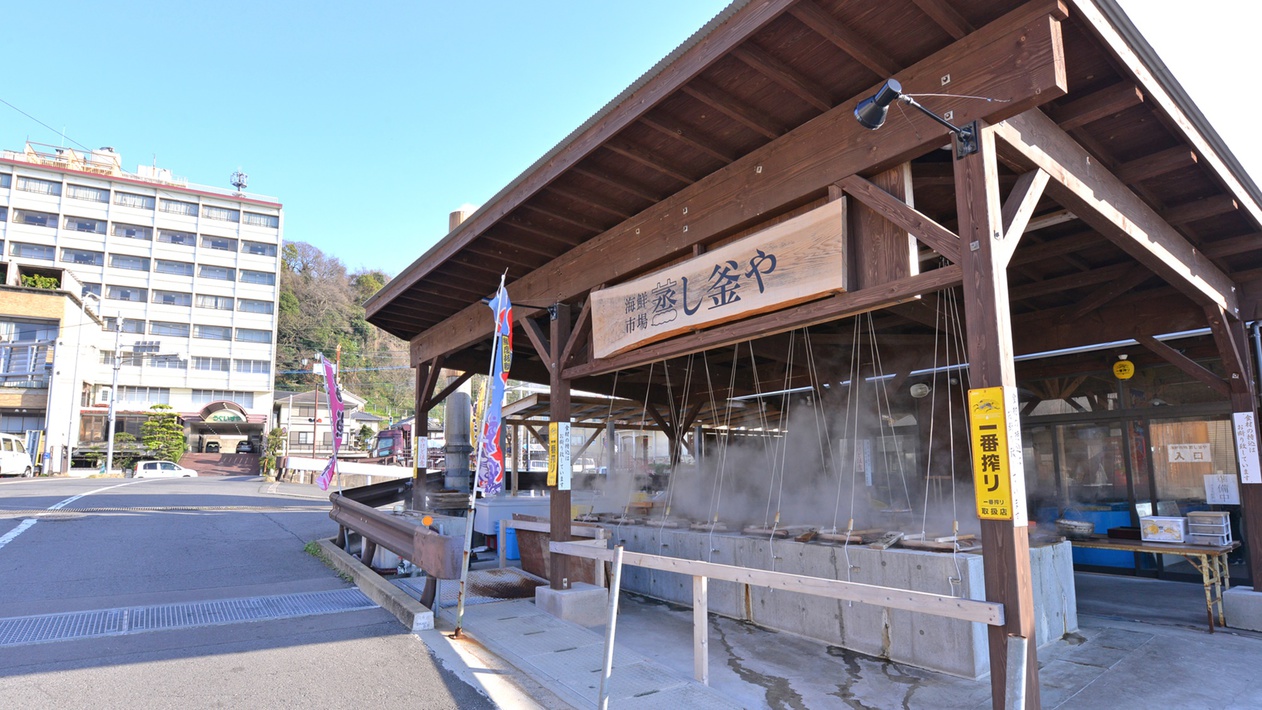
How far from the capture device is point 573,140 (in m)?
6.17

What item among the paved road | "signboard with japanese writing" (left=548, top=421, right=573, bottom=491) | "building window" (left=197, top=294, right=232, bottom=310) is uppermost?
"building window" (left=197, top=294, right=232, bottom=310)

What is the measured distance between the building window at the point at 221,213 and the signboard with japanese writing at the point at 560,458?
5473cm

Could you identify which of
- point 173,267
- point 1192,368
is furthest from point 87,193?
point 1192,368

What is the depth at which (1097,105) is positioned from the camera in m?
4.67

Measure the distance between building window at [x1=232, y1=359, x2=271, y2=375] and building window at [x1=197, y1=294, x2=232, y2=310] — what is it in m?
4.34

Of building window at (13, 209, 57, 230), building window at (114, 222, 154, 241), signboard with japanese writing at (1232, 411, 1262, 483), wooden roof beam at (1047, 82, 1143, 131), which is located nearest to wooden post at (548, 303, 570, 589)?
wooden roof beam at (1047, 82, 1143, 131)

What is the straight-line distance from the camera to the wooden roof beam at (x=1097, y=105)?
4520 mm

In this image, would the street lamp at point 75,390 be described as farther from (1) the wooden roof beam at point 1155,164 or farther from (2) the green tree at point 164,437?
(1) the wooden roof beam at point 1155,164

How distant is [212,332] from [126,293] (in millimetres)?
6046

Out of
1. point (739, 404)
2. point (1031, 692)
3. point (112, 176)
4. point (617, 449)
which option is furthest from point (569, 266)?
point (112, 176)

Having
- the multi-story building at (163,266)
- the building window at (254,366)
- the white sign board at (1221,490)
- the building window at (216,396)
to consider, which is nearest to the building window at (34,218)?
the multi-story building at (163,266)

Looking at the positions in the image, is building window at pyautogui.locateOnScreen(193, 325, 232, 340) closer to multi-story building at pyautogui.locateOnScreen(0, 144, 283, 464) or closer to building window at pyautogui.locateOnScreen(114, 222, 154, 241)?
multi-story building at pyautogui.locateOnScreen(0, 144, 283, 464)

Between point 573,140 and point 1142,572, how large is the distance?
9628mm

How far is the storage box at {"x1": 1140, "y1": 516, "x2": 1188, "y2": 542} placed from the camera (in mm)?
7055
